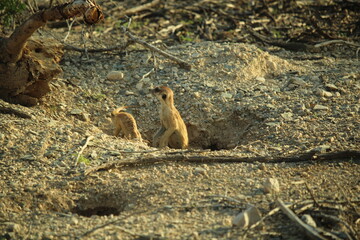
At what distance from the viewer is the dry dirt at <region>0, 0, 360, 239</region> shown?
4.14m

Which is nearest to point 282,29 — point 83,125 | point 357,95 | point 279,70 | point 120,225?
point 279,70

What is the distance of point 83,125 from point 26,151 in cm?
116

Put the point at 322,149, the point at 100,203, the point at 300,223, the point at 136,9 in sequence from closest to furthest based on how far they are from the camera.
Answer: the point at 300,223 < the point at 100,203 < the point at 322,149 < the point at 136,9

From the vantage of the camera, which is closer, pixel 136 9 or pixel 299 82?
pixel 299 82

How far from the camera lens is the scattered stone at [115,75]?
7.13 metres

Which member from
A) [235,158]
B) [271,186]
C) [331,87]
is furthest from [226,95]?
[271,186]

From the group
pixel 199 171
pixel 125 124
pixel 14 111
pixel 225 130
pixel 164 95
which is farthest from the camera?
pixel 225 130

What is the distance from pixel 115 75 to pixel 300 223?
3.95 m

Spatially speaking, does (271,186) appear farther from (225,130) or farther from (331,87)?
(331,87)

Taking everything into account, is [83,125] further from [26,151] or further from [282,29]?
[282,29]

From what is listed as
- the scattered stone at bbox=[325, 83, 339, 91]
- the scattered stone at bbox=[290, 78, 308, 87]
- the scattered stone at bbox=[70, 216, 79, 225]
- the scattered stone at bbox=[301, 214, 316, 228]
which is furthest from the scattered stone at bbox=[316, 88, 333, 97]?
the scattered stone at bbox=[70, 216, 79, 225]

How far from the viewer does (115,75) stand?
23.4ft

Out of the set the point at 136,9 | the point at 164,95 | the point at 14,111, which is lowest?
the point at 164,95

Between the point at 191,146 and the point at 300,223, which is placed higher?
the point at 300,223
